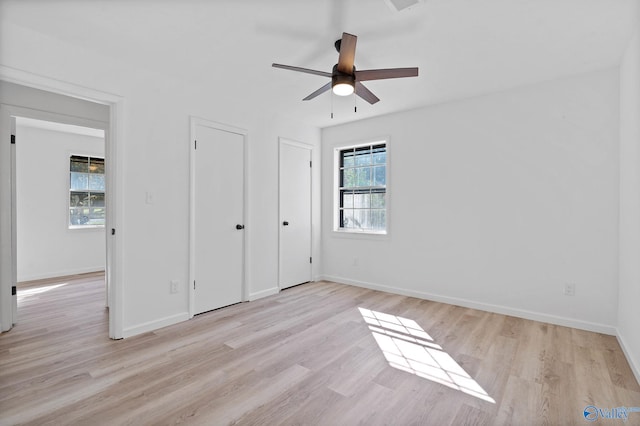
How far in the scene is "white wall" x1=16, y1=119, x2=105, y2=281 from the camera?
16.7 ft

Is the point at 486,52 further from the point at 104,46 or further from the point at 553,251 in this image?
the point at 104,46

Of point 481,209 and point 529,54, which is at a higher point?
point 529,54

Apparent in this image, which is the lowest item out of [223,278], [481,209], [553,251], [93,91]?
[223,278]

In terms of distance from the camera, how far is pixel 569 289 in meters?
3.11

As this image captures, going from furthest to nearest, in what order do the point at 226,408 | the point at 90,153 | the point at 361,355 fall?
the point at 90,153 < the point at 361,355 < the point at 226,408

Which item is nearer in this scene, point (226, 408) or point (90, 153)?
point (226, 408)

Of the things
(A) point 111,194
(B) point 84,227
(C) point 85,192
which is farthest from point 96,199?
(A) point 111,194

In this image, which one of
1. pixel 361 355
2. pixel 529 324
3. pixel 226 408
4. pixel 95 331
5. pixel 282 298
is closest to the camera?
pixel 226 408

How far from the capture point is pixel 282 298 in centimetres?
410

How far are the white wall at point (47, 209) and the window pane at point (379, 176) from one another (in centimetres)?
545

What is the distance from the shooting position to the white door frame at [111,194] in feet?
8.57

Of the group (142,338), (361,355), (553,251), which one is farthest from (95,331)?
(553,251)

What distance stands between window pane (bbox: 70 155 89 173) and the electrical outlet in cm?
780

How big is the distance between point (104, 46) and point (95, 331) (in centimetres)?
267
